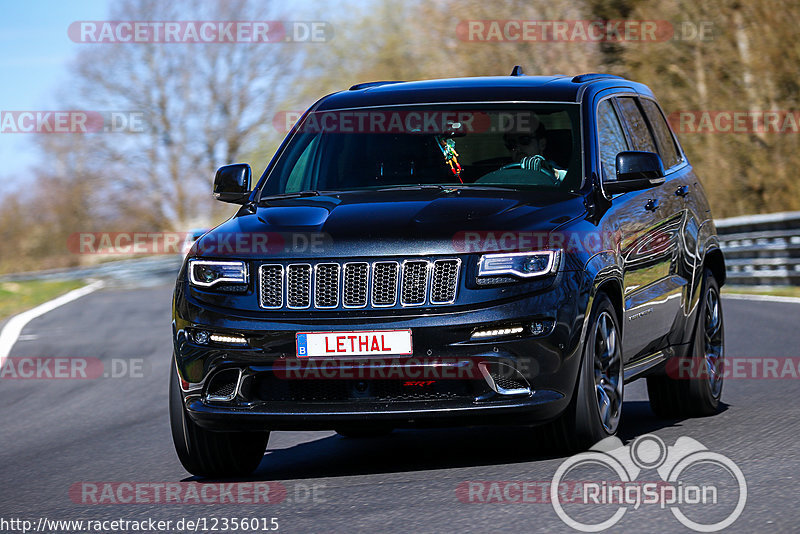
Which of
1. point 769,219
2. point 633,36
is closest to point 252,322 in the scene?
point 769,219

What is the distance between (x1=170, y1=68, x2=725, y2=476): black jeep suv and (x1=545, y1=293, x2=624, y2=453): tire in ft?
0.04

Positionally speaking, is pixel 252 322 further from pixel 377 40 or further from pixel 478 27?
pixel 377 40

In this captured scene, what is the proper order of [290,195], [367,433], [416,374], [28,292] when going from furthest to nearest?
[28,292]
[367,433]
[290,195]
[416,374]

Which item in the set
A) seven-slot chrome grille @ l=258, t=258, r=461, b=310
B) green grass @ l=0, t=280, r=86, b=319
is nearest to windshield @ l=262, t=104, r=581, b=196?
seven-slot chrome grille @ l=258, t=258, r=461, b=310

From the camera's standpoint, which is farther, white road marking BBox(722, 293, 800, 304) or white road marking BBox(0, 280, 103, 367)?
white road marking BBox(722, 293, 800, 304)

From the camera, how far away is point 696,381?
8438mm

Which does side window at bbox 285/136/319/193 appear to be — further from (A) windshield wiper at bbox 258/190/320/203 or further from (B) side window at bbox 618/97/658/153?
(B) side window at bbox 618/97/658/153

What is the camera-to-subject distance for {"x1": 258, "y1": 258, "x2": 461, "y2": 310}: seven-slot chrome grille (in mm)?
6246

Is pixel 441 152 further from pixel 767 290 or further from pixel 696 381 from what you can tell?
pixel 767 290

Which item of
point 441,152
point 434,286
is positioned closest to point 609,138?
point 441,152

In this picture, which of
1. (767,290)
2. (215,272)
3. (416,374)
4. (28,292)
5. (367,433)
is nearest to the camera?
(416,374)

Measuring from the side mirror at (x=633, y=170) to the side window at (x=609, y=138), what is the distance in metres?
0.10

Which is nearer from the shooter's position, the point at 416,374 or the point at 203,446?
the point at 416,374

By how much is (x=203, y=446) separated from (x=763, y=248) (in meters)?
16.9
